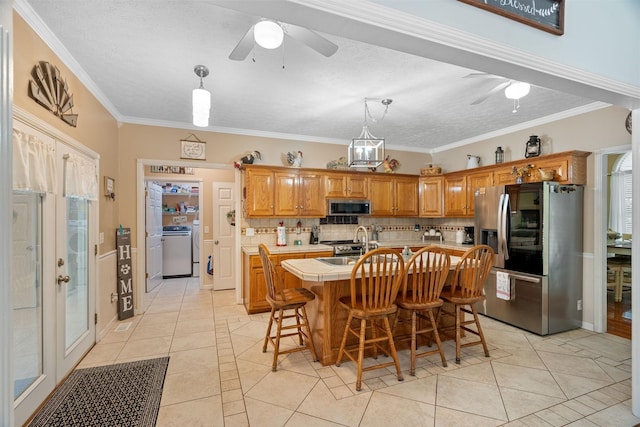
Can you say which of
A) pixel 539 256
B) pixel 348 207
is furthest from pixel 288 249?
pixel 539 256

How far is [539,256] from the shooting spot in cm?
350

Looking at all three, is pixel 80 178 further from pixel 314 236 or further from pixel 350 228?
pixel 350 228

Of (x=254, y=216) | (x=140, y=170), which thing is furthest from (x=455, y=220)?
(x=140, y=170)

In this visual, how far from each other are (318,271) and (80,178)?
7.79ft

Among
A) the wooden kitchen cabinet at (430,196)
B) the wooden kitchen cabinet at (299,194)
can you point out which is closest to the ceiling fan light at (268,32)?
the wooden kitchen cabinet at (299,194)

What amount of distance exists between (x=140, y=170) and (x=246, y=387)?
10.8 feet

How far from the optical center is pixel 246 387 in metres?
2.41

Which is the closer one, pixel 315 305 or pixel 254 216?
pixel 315 305

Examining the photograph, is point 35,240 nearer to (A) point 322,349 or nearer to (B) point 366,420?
(A) point 322,349

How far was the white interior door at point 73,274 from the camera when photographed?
97.9 inches

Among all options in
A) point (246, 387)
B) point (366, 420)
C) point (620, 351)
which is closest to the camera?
point (366, 420)

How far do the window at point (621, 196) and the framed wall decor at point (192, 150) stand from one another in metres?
7.18

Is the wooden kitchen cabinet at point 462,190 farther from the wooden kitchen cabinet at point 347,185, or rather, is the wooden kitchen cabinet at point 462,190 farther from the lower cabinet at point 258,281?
the lower cabinet at point 258,281

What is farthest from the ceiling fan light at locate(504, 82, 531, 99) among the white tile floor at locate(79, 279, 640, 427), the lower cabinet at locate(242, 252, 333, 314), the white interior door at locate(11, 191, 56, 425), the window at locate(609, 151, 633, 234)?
the window at locate(609, 151, 633, 234)
